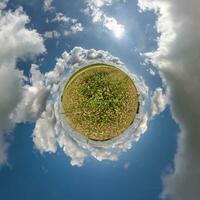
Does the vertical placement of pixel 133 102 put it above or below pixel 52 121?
above

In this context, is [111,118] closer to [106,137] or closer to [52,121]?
[106,137]

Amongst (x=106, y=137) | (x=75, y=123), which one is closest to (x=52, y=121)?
(x=75, y=123)

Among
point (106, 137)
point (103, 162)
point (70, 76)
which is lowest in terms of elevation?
point (103, 162)

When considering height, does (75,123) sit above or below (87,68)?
below

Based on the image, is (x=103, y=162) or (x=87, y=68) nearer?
(x=103, y=162)

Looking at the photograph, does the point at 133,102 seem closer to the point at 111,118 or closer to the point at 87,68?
the point at 111,118
